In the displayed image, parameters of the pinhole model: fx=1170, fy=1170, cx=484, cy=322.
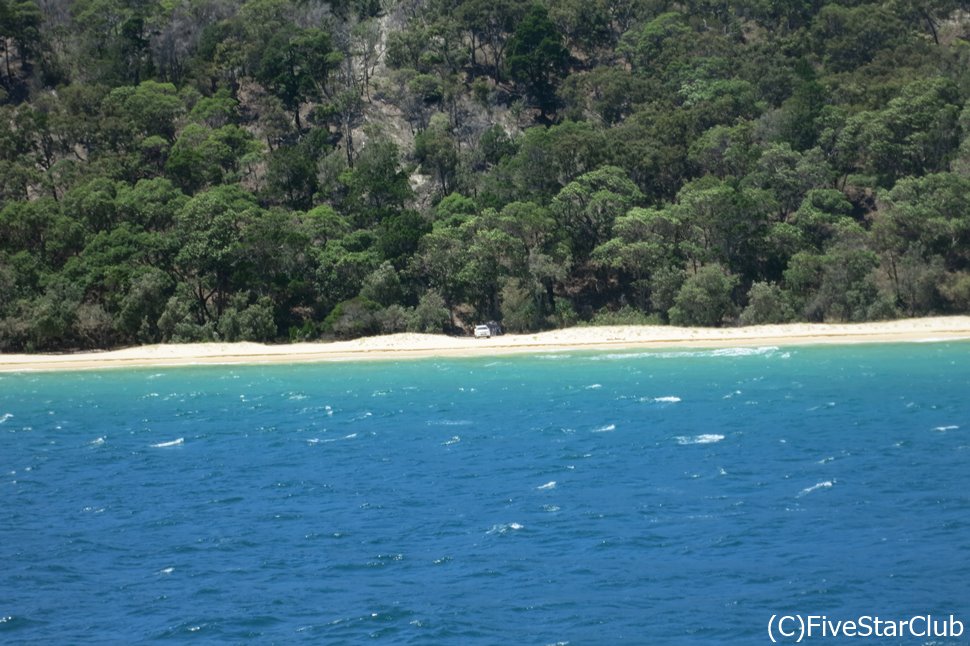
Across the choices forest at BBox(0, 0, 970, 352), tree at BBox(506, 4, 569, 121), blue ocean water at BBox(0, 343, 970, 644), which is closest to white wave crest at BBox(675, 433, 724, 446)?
blue ocean water at BBox(0, 343, 970, 644)

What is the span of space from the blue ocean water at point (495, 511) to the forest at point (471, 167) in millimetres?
18521

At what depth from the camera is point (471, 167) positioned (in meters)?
88.3

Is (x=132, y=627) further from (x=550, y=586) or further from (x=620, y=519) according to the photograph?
(x=620, y=519)

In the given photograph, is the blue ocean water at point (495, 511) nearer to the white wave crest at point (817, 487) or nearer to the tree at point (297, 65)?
the white wave crest at point (817, 487)

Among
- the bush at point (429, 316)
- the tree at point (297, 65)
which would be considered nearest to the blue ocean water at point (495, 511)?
the bush at point (429, 316)

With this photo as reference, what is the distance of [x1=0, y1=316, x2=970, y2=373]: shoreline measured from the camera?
63.8 m

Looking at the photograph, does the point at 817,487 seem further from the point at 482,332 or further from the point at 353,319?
the point at 353,319

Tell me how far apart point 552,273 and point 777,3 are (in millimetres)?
54936

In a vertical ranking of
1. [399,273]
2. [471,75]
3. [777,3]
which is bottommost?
[399,273]

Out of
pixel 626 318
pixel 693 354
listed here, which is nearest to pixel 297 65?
pixel 626 318

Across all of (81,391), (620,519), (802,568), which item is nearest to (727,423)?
(620,519)

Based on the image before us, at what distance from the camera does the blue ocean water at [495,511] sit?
21281 millimetres

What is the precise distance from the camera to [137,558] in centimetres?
2588

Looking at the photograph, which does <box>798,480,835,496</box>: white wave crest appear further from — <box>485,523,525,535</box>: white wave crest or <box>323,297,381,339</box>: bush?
<box>323,297,381,339</box>: bush
